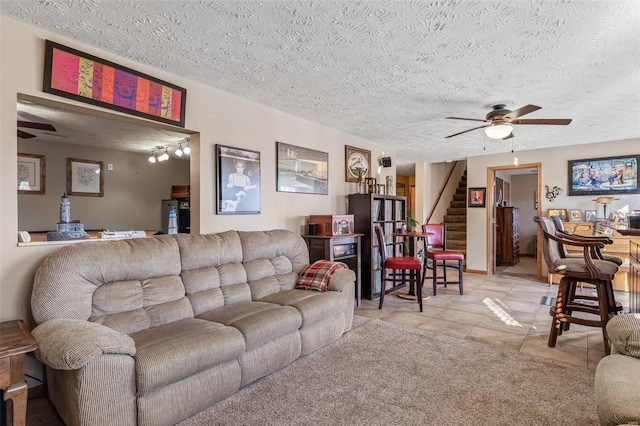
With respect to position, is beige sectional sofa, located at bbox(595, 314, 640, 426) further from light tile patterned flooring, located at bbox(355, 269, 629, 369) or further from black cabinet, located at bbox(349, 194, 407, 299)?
black cabinet, located at bbox(349, 194, 407, 299)

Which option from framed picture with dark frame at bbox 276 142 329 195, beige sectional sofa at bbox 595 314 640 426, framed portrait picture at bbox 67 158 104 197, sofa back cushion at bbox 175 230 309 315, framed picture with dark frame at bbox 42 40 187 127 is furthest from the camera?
framed portrait picture at bbox 67 158 104 197

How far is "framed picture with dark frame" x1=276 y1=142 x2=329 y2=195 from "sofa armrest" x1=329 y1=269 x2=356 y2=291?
1.23 meters

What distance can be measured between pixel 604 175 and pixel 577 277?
147 inches

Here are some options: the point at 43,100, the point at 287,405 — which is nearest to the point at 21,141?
the point at 43,100

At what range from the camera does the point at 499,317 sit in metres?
3.77

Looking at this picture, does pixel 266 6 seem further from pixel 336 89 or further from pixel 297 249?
pixel 297 249

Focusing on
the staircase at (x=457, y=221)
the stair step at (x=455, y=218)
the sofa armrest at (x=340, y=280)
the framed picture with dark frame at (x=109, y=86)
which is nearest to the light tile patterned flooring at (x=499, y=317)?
the sofa armrest at (x=340, y=280)

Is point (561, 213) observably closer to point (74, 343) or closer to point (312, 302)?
point (312, 302)

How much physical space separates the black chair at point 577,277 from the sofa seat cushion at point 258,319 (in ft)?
7.35

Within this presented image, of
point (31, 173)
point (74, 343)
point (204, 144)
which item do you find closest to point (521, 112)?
point (204, 144)

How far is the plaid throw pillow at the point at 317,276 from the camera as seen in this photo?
3.17 meters

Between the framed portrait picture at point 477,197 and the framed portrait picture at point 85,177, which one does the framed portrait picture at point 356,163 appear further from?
the framed portrait picture at point 85,177

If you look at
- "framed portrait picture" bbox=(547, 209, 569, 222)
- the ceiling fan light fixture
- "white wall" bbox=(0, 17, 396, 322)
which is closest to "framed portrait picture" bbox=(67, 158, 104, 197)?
"white wall" bbox=(0, 17, 396, 322)

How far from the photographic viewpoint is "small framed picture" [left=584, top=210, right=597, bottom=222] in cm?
545
